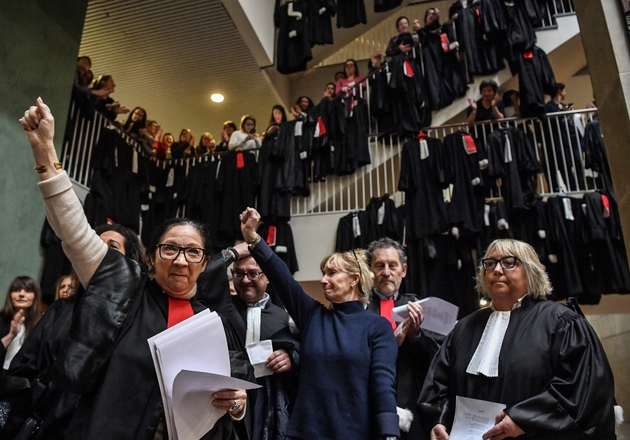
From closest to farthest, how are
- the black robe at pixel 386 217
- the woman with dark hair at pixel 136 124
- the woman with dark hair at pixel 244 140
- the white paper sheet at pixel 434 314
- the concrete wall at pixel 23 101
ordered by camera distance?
the white paper sheet at pixel 434 314 < the concrete wall at pixel 23 101 < the black robe at pixel 386 217 < the woman with dark hair at pixel 136 124 < the woman with dark hair at pixel 244 140

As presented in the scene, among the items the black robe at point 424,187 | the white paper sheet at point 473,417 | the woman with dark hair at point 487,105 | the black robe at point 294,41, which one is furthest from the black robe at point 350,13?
the white paper sheet at point 473,417

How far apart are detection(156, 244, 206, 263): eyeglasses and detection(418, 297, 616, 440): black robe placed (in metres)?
1.17

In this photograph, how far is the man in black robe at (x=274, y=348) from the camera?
7.13ft

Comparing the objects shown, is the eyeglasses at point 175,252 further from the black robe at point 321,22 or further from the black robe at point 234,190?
the black robe at point 321,22

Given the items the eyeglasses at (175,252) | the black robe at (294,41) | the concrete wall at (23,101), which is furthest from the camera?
the black robe at (294,41)

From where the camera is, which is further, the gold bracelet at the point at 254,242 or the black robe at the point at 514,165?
the black robe at the point at 514,165

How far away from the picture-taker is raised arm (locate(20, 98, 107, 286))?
3.97 ft

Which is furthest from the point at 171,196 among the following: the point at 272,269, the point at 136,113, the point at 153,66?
the point at 272,269

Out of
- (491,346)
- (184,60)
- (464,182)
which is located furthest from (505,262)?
(184,60)

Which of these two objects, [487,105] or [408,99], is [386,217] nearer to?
[408,99]

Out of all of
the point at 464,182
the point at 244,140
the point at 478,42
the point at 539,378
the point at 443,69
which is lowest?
the point at 539,378

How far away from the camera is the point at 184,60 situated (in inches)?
325

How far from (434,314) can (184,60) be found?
720 centimetres

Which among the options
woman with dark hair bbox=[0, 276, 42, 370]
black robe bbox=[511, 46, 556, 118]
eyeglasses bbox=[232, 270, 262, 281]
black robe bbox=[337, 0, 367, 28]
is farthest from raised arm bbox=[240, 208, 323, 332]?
black robe bbox=[337, 0, 367, 28]
